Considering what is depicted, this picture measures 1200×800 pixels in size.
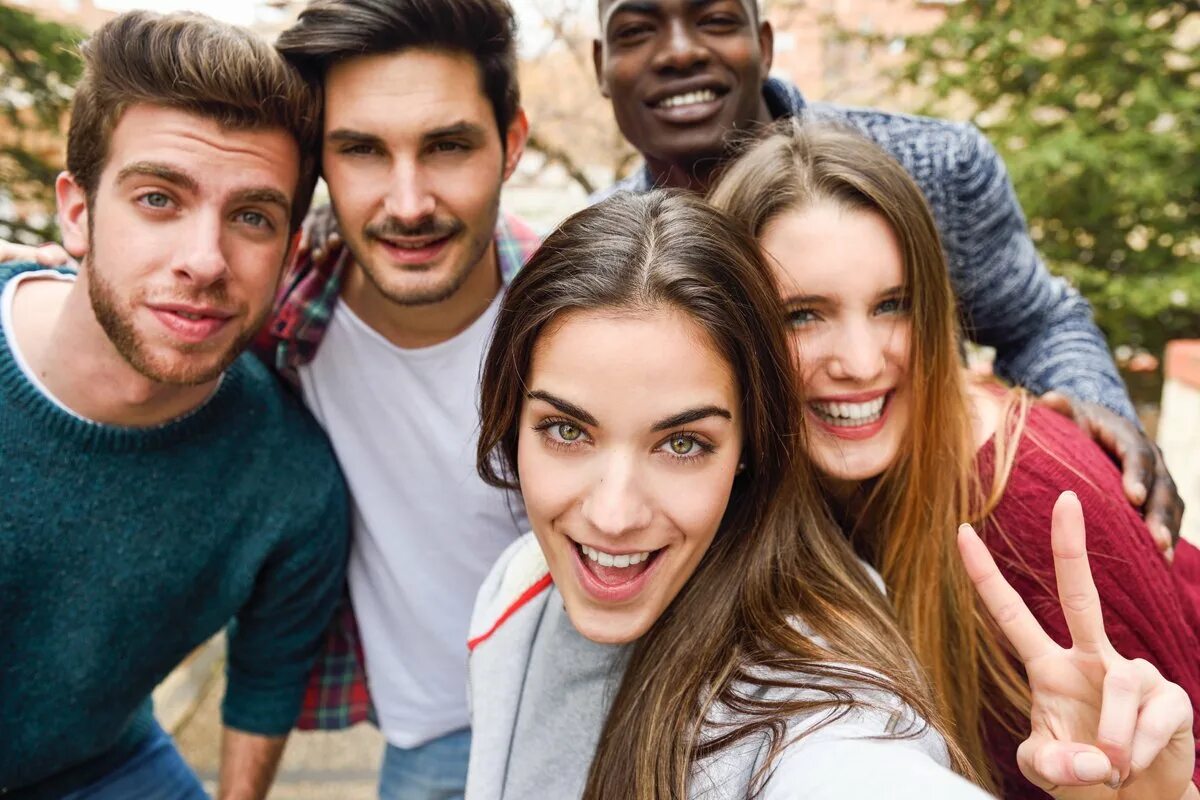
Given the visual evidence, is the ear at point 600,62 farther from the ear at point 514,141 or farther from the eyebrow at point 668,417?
the eyebrow at point 668,417

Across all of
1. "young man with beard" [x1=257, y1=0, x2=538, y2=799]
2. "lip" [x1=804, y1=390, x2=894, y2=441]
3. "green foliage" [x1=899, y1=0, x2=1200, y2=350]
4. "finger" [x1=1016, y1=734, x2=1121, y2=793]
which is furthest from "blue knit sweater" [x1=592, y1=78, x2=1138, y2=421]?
"green foliage" [x1=899, y1=0, x2=1200, y2=350]

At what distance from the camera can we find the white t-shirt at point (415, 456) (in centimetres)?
264

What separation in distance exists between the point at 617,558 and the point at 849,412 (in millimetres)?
645

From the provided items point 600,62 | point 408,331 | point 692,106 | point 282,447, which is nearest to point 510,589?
point 282,447

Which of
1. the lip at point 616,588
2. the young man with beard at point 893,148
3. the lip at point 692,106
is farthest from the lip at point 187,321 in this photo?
the lip at point 692,106

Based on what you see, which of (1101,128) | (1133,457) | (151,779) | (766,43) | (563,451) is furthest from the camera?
(1101,128)

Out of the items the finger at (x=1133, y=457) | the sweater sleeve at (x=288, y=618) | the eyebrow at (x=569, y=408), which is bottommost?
the sweater sleeve at (x=288, y=618)

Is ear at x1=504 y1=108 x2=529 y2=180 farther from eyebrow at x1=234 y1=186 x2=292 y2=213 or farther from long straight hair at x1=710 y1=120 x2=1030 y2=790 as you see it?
long straight hair at x1=710 y1=120 x2=1030 y2=790

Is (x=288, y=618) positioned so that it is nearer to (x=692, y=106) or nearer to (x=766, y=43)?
(x=692, y=106)

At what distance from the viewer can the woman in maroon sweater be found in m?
1.84

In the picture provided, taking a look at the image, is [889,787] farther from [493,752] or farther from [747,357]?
[493,752]

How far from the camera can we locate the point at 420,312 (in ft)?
8.55

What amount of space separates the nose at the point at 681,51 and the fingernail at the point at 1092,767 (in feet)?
7.45

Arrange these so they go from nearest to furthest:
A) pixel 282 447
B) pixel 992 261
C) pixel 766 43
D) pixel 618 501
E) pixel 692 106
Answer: pixel 618 501
pixel 282 447
pixel 992 261
pixel 692 106
pixel 766 43
